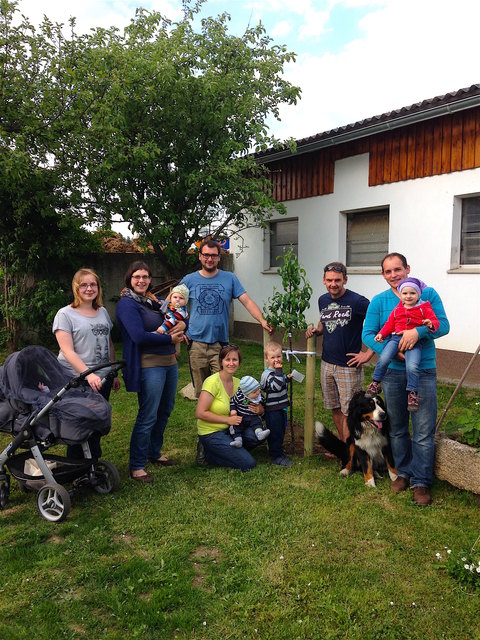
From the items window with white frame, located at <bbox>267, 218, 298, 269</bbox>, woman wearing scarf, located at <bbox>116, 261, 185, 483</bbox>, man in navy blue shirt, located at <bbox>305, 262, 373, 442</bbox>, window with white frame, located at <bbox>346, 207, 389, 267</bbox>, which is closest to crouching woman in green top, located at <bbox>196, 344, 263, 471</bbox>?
woman wearing scarf, located at <bbox>116, 261, 185, 483</bbox>

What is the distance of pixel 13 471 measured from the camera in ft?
12.6

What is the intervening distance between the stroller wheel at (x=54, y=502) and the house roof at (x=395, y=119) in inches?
276

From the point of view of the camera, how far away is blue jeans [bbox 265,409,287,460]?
4.61 metres

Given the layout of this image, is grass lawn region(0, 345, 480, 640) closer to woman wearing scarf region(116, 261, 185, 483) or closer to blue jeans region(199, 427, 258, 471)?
blue jeans region(199, 427, 258, 471)

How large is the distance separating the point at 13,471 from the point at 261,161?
8429 mm

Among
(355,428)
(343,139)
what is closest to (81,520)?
(355,428)

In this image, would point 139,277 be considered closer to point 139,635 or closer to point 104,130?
point 139,635

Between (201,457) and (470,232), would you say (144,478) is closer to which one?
(201,457)

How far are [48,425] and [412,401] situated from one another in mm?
2863

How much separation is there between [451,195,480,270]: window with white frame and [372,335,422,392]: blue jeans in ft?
14.6

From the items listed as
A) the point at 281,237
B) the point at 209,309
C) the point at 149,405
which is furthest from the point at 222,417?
the point at 281,237

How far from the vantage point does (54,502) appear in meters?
3.61

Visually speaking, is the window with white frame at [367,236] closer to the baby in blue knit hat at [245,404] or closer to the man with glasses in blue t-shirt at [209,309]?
the man with glasses in blue t-shirt at [209,309]

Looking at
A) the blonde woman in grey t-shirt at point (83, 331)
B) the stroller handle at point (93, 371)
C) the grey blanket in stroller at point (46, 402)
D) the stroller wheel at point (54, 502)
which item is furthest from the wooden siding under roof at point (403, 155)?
the stroller wheel at point (54, 502)
